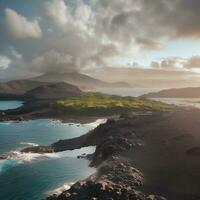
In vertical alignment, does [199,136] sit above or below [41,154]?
above

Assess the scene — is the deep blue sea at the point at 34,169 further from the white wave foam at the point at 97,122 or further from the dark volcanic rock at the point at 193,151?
the white wave foam at the point at 97,122

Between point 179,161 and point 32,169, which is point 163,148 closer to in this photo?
point 179,161

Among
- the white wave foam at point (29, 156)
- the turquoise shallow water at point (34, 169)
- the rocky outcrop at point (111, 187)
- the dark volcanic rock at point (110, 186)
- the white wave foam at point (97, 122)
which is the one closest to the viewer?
the rocky outcrop at point (111, 187)

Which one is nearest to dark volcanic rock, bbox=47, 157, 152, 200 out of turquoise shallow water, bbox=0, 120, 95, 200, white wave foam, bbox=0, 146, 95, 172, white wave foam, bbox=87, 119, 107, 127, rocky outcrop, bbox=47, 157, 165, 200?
rocky outcrop, bbox=47, 157, 165, 200

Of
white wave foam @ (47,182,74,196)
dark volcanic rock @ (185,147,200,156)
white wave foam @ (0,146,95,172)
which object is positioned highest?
dark volcanic rock @ (185,147,200,156)

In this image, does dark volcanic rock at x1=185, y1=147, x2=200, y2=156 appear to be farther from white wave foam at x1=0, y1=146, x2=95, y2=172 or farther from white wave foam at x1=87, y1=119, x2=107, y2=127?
white wave foam at x1=87, y1=119, x2=107, y2=127

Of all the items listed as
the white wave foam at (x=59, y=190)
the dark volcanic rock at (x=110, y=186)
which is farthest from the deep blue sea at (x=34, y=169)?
the dark volcanic rock at (x=110, y=186)

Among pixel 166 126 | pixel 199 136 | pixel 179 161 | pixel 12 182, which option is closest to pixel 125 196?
pixel 179 161

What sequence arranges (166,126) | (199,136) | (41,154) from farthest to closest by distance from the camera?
(166,126) < (41,154) < (199,136)

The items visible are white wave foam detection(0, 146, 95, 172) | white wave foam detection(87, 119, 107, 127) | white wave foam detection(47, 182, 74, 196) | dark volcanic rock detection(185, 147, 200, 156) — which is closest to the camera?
white wave foam detection(47, 182, 74, 196)
